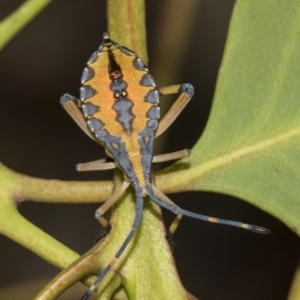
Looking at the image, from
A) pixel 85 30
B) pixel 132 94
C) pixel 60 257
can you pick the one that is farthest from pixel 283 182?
pixel 85 30

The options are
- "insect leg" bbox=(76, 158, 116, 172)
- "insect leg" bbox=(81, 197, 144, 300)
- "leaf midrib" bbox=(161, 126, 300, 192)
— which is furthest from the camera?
"insect leg" bbox=(76, 158, 116, 172)

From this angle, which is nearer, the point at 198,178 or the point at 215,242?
the point at 198,178

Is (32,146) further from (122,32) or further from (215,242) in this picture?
(122,32)

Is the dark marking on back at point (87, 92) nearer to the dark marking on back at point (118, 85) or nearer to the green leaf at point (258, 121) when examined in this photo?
the dark marking on back at point (118, 85)

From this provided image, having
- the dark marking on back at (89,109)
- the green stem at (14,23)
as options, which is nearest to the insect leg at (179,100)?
the dark marking on back at (89,109)

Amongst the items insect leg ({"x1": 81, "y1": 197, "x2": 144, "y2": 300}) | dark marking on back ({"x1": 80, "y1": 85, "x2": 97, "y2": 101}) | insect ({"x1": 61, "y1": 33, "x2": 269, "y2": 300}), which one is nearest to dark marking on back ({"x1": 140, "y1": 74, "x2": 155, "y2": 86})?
insect ({"x1": 61, "y1": 33, "x2": 269, "y2": 300})

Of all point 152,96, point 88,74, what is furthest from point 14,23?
point 152,96

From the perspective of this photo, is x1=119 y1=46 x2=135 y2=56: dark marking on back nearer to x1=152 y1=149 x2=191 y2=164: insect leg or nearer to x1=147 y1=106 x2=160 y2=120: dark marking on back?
x1=147 y1=106 x2=160 y2=120: dark marking on back
